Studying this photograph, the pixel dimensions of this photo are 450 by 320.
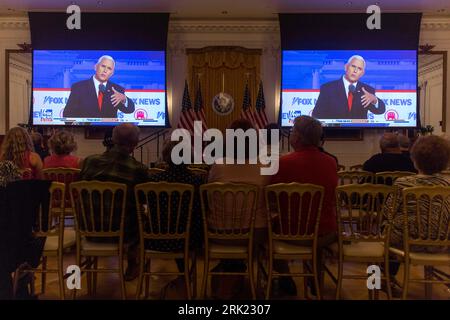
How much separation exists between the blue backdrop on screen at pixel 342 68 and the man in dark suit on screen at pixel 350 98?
11 cm

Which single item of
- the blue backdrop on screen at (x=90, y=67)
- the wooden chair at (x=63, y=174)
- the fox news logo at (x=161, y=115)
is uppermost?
the blue backdrop on screen at (x=90, y=67)

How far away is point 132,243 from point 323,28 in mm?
6196

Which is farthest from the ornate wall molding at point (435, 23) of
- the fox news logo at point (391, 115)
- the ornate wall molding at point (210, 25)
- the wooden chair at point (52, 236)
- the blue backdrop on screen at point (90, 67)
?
the wooden chair at point (52, 236)

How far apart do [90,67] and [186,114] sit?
2045mm

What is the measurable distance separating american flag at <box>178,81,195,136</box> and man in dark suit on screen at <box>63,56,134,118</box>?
3.68 ft

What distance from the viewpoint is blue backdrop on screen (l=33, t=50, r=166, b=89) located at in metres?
7.89

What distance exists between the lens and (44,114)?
26.0 feet

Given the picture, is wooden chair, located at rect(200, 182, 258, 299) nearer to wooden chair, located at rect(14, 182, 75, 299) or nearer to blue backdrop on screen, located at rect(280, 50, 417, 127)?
wooden chair, located at rect(14, 182, 75, 299)

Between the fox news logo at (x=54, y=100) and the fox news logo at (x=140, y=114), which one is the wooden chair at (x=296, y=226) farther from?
the fox news logo at (x=54, y=100)

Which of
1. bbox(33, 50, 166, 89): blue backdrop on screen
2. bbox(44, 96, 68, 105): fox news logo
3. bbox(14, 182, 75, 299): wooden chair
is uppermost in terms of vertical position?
bbox(33, 50, 166, 89): blue backdrop on screen

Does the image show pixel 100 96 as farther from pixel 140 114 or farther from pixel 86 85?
pixel 140 114

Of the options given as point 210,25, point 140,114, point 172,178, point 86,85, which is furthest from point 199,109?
point 172,178

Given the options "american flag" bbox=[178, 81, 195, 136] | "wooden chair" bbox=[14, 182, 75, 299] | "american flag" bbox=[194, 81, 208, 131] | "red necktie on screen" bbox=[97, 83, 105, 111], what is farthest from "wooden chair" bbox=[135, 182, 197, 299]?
"red necktie on screen" bbox=[97, 83, 105, 111]

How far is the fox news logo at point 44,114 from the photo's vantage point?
7.91 m
